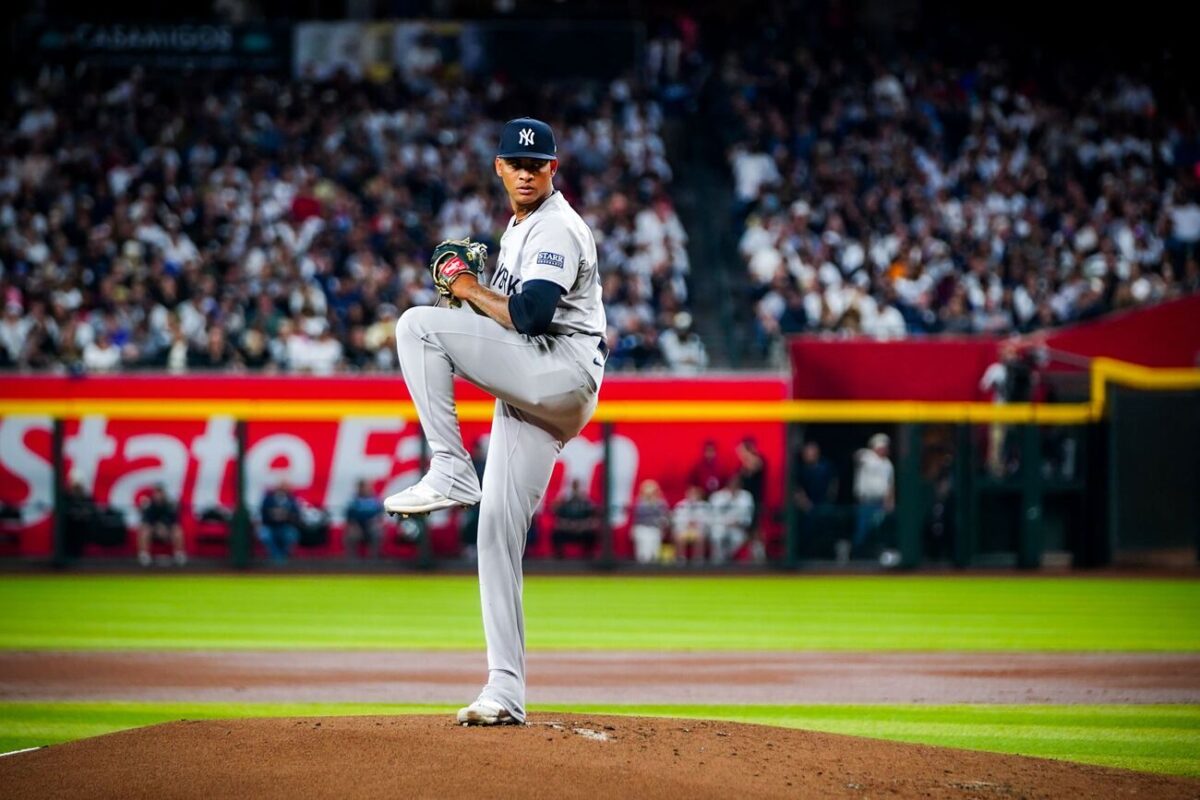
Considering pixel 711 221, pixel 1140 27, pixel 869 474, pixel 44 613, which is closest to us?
pixel 44 613

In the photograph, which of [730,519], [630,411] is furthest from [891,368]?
[630,411]

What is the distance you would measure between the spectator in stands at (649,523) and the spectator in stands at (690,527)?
0.13 m

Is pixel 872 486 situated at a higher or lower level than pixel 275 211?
lower

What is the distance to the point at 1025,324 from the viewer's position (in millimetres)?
21266

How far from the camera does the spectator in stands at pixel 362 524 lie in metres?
19.4

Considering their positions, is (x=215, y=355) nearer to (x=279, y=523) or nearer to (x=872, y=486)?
(x=279, y=523)

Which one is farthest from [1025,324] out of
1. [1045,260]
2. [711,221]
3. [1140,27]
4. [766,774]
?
[766,774]

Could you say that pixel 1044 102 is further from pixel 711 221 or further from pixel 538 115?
pixel 538 115

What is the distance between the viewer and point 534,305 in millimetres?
5398

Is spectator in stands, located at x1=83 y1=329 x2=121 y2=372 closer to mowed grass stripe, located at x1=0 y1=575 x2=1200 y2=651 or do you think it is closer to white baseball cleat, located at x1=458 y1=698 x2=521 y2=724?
mowed grass stripe, located at x1=0 y1=575 x2=1200 y2=651

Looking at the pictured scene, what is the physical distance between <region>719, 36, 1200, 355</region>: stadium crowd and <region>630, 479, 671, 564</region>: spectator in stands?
2676 millimetres

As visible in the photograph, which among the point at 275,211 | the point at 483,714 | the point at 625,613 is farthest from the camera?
Answer: the point at 275,211

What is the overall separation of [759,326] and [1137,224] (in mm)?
5819

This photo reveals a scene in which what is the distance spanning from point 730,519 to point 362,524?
448 cm
